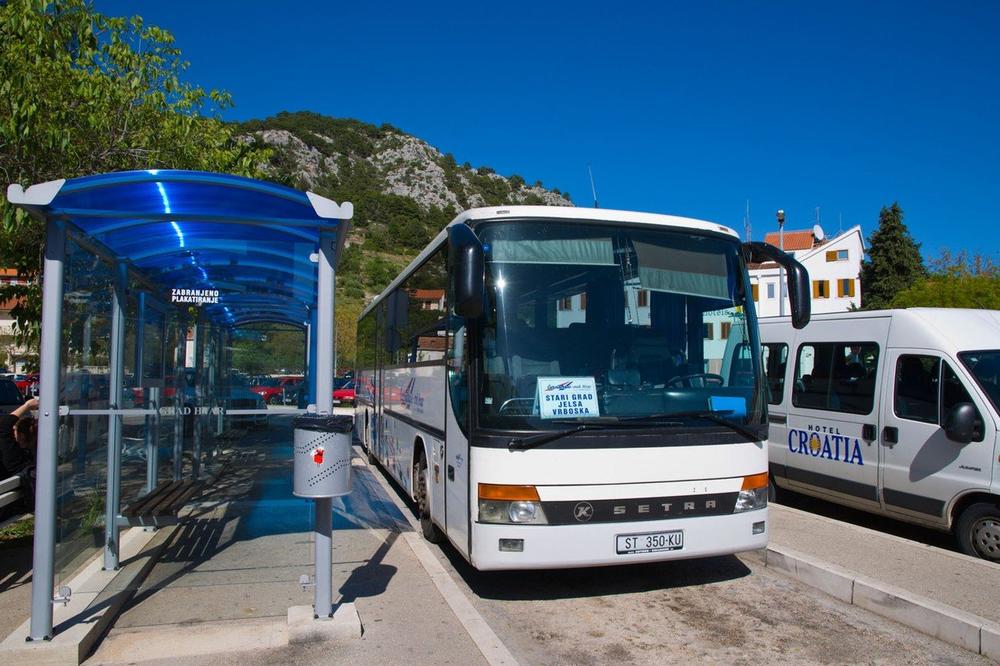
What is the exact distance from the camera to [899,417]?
798 cm

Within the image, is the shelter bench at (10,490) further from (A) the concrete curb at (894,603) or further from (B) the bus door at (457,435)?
(A) the concrete curb at (894,603)

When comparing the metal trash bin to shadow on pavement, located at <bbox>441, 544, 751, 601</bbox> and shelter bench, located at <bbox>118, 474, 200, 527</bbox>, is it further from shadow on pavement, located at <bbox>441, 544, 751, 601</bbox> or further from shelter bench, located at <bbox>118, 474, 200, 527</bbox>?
shelter bench, located at <bbox>118, 474, 200, 527</bbox>

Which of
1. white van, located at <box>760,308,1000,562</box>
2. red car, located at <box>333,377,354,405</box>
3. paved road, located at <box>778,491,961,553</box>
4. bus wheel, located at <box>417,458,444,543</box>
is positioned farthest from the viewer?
red car, located at <box>333,377,354,405</box>

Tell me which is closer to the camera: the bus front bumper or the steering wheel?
the bus front bumper

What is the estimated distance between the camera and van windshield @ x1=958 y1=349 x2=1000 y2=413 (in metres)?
7.16

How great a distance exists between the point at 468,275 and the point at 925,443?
5214mm

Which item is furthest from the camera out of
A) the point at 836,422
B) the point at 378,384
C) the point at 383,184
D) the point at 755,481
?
the point at 383,184

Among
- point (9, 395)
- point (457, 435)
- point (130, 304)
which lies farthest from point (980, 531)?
point (9, 395)

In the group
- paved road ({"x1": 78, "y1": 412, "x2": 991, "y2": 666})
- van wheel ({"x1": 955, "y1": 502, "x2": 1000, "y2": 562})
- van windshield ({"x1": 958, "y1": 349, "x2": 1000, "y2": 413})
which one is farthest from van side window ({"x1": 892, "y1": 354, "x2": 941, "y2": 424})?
paved road ({"x1": 78, "y1": 412, "x2": 991, "y2": 666})

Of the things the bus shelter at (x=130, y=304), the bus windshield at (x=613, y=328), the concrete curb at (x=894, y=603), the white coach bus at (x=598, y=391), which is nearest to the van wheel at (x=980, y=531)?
the concrete curb at (x=894, y=603)

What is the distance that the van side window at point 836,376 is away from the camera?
850 cm

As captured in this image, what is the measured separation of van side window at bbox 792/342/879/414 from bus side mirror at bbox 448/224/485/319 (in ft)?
17.1

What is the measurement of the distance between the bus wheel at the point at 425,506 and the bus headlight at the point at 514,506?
214 cm

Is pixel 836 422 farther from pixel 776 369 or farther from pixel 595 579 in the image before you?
pixel 595 579
